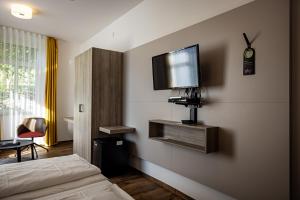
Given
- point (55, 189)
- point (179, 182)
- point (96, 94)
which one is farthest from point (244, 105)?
point (96, 94)

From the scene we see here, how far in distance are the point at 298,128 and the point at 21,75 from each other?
17.9 ft

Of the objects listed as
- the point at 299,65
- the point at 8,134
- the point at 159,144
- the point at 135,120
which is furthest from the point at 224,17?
the point at 8,134

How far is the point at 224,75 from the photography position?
75.7 inches

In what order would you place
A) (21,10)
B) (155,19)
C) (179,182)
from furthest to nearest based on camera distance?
(21,10)
(155,19)
(179,182)

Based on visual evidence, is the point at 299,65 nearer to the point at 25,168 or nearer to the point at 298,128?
the point at 298,128

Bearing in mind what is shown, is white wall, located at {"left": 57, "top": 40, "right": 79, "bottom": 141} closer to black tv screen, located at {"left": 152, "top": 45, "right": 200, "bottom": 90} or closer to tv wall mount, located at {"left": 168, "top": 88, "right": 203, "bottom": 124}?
black tv screen, located at {"left": 152, "top": 45, "right": 200, "bottom": 90}

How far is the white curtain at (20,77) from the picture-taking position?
4.38 metres

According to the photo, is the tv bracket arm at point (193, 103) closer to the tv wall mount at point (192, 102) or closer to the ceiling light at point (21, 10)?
the tv wall mount at point (192, 102)

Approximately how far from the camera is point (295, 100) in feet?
4.87

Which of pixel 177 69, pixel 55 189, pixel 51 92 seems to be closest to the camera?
pixel 55 189

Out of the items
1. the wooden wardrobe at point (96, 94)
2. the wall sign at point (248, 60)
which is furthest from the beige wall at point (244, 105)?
the wooden wardrobe at point (96, 94)

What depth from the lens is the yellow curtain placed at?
16.4 feet

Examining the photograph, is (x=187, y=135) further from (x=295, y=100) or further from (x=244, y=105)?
(x=295, y=100)

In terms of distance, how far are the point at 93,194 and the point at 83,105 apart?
2476mm
